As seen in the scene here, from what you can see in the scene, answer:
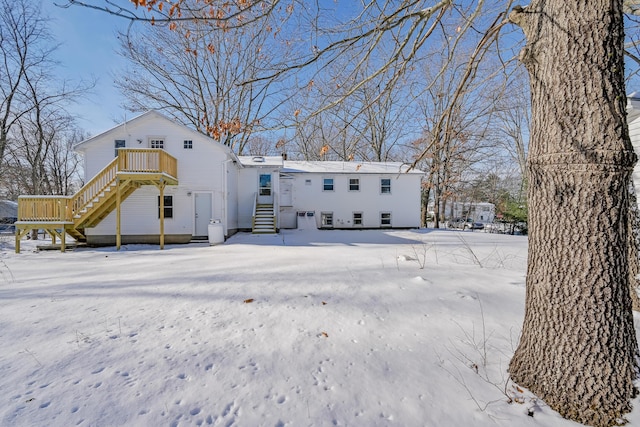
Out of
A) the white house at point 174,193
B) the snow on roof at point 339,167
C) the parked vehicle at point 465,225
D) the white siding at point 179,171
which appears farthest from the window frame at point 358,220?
the parked vehicle at point 465,225

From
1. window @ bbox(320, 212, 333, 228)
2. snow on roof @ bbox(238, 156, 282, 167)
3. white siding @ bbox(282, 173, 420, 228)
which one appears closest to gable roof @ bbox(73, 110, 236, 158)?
snow on roof @ bbox(238, 156, 282, 167)

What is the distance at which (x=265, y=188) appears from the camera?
1605 cm

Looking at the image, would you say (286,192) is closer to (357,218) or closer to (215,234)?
(357,218)

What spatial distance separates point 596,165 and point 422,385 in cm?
193

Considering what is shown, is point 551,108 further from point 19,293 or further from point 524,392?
point 19,293

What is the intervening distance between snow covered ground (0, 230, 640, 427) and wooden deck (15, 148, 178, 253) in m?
6.83

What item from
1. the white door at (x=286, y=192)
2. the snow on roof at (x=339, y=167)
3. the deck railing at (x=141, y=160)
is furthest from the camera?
the snow on roof at (x=339, y=167)

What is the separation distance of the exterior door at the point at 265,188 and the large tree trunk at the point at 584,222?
14731 mm

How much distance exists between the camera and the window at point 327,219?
17.8m

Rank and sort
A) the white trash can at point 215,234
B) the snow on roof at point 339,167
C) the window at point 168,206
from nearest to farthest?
the white trash can at point 215,234
the window at point 168,206
the snow on roof at point 339,167

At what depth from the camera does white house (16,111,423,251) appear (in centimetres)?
1028

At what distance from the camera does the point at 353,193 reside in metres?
17.9

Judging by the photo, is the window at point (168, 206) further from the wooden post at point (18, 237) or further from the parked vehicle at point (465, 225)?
the parked vehicle at point (465, 225)

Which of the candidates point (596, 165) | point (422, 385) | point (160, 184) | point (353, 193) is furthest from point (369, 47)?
point (353, 193)
